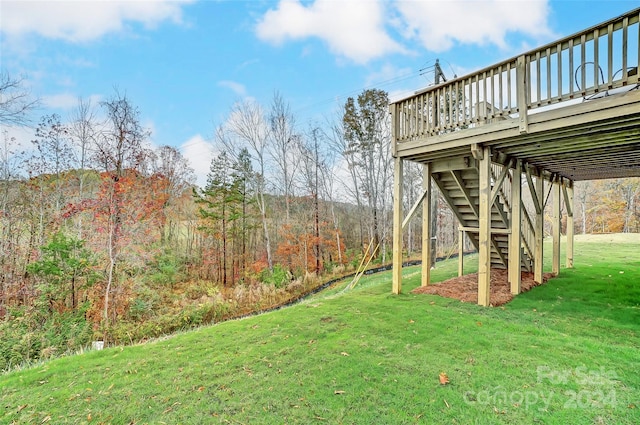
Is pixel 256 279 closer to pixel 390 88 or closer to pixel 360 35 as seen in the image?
pixel 360 35

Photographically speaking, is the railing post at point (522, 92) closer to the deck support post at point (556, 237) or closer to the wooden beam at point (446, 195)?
the wooden beam at point (446, 195)

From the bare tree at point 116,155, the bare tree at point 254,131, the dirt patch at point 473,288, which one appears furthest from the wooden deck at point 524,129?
the bare tree at point 254,131

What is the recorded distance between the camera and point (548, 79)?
354 cm

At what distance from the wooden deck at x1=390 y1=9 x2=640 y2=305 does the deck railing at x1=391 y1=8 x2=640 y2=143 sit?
11mm

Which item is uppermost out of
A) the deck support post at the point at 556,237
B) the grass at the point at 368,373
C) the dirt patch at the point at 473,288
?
the deck support post at the point at 556,237

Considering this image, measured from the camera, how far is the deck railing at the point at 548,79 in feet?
9.97

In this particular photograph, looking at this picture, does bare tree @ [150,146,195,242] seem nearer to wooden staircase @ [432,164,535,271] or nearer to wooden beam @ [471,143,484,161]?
wooden staircase @ [432,164,535,271]

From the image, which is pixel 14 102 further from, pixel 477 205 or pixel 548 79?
pixel 477 205

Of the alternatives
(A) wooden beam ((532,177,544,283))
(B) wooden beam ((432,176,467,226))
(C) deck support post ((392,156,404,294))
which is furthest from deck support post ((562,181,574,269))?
(C) deck support post ((392,156,404,294))

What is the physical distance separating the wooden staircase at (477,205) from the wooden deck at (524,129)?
2 cm

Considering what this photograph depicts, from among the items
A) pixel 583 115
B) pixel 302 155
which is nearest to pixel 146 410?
pixel 583 115

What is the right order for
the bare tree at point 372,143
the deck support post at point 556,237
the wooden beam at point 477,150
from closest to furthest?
the wooden beam at point 477,150
the deck support post at point 556,237
the bare tree at point 372,143

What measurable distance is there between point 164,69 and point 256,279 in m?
8.62

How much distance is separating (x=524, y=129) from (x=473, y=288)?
3.04 m
